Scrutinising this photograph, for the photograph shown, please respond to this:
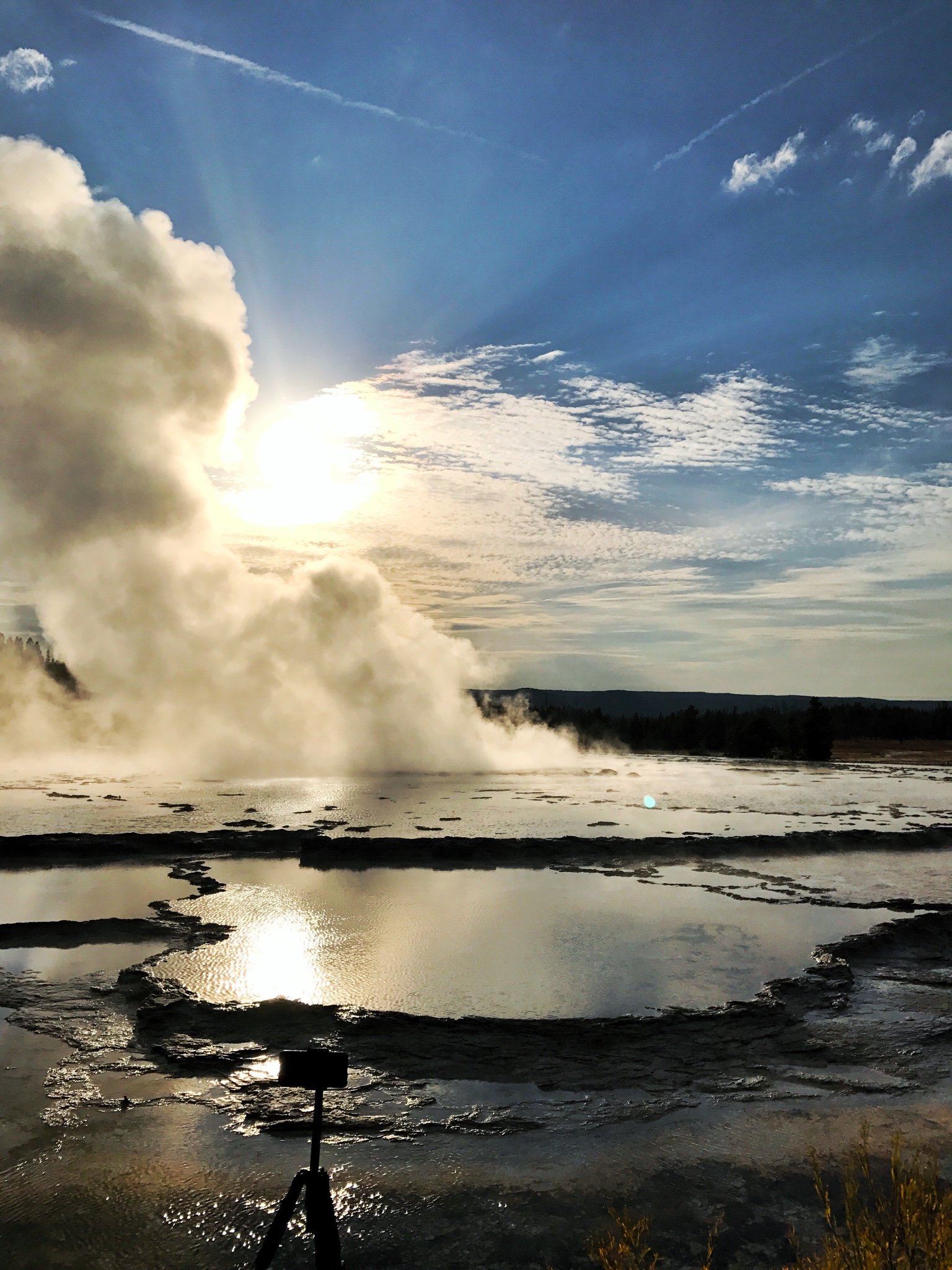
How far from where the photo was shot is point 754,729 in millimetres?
56781

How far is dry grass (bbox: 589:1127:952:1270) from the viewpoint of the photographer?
3738mm

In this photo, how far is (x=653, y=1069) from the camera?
704cm

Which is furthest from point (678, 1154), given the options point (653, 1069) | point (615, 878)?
point (615, 878)

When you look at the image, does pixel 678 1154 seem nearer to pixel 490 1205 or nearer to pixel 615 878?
pixel 490 1205

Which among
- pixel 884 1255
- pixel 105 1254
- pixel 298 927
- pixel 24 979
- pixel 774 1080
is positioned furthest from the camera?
pixel 298 927

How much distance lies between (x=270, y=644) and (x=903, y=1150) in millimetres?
37686

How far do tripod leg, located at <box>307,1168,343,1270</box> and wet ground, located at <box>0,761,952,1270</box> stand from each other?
1036mm

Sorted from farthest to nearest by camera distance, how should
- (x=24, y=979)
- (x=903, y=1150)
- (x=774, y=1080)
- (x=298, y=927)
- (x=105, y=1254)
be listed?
(x=298, y=927) < (x=24, y=979) < (x=774, y=1080) < (x=903, y=1150) < (x=105, y=1254)

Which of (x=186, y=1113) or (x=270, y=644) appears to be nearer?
(x=186, y=1113)

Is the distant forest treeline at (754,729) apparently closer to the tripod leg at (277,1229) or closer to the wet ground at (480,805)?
the wet ground at (480,805)

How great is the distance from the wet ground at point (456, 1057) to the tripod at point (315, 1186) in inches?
41.6

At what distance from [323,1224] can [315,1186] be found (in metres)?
0.15

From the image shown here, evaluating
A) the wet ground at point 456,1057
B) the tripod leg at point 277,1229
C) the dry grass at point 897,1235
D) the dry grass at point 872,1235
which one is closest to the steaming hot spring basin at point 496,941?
the wet ground at point 456,1057

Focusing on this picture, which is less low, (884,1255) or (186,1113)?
(884,1255)
